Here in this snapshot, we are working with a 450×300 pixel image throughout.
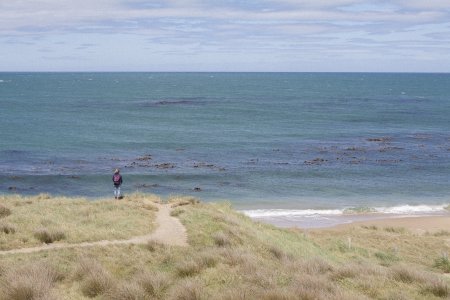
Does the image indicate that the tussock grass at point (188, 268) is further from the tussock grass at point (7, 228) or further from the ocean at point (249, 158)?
the ocean at point (249, 158)

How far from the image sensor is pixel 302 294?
1183 cm

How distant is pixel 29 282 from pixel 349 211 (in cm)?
2764

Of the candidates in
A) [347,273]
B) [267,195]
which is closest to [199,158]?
[267,195]

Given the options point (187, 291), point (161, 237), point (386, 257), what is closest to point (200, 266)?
point (187, 291)

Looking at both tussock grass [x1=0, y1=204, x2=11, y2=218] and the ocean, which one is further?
the ocean

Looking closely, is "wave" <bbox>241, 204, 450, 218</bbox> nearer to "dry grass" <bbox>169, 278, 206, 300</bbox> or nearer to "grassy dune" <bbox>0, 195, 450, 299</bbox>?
"grassy dune" <bbox>0, 195, 450, 299</bbox>

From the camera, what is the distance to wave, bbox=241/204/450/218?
118 ft

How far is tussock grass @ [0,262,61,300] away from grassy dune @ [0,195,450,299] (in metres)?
0.02

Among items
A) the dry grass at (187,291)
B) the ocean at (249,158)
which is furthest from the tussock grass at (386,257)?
the ocean at (249,158)

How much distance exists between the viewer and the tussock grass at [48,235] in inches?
717

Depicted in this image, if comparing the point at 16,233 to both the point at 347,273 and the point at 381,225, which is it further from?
the point at 381,225

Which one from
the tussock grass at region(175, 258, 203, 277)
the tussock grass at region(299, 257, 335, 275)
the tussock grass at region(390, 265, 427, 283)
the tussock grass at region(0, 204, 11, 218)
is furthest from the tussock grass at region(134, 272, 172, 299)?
the tussock grass at region(0, 204, 11, 218)

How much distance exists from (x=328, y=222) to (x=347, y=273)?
19747mm

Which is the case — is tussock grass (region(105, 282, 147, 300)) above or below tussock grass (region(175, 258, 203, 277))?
above
